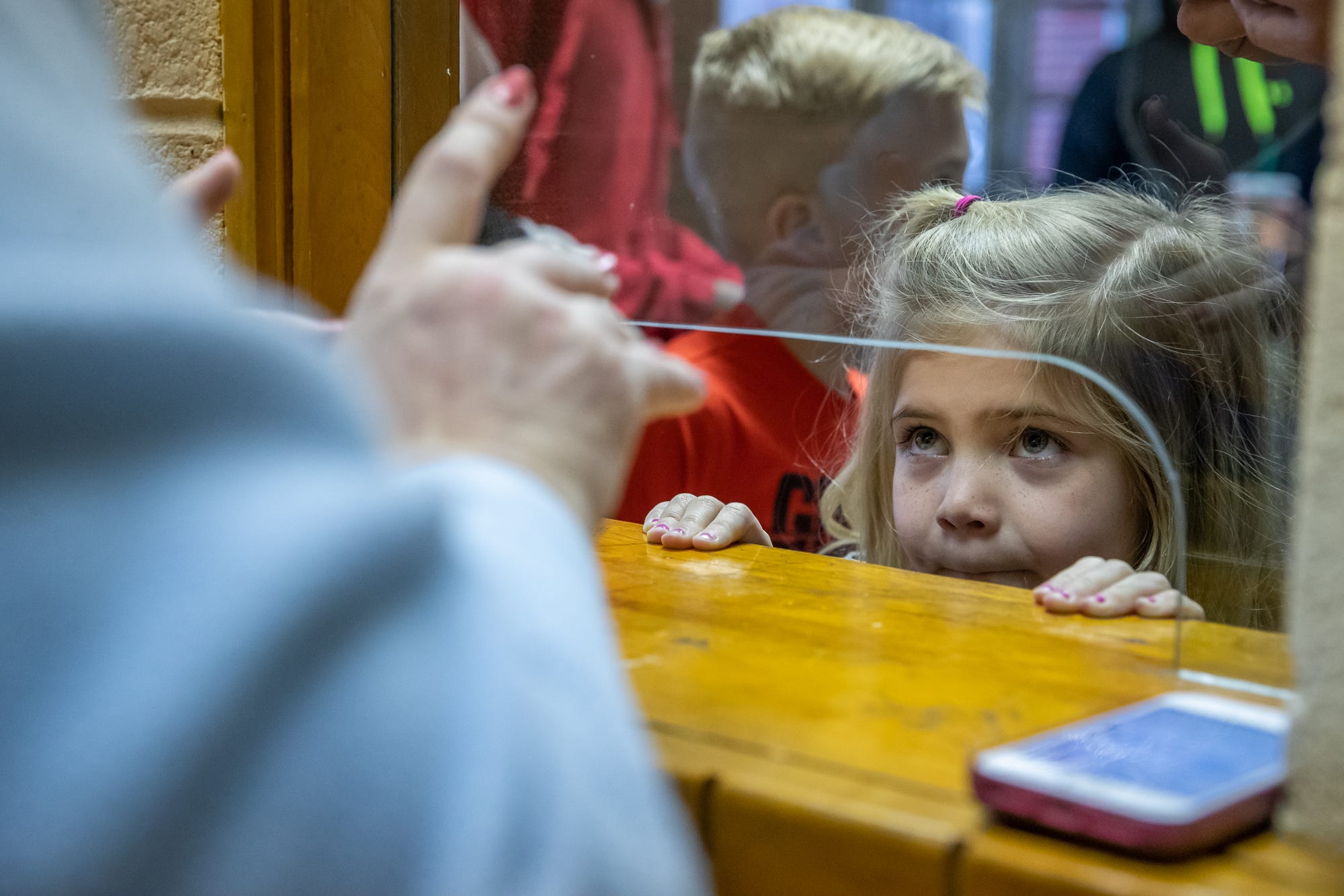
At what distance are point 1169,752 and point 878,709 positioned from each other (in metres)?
0.12

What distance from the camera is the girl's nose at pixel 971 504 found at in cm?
113

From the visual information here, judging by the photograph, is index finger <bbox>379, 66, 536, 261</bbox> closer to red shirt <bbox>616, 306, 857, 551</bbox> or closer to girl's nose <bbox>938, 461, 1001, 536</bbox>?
girl's nose <bbox>938, 461, 1001, 536</bbox>

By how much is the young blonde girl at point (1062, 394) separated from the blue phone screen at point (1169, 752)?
1.78ft

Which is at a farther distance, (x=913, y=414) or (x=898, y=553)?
(x=898, y=553)

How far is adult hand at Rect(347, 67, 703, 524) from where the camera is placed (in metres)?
0.38

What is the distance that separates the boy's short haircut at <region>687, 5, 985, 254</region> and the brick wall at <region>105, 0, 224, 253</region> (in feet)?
1.75

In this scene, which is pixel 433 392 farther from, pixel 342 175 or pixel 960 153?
pixel 960 153

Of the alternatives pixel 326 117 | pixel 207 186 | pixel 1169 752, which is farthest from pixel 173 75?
pixel 1169 752

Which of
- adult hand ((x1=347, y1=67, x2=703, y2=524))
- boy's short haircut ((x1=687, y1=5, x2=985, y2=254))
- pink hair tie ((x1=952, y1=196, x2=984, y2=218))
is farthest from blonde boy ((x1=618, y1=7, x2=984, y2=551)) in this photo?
adult hand ((x1=347, y1=67, x2=703, y2=524))

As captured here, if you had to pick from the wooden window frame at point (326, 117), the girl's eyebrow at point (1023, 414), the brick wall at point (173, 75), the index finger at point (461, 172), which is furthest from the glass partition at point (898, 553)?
the brick wall at point (173, 75)

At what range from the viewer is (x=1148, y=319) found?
1.27m

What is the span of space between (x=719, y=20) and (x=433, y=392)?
1.18 m

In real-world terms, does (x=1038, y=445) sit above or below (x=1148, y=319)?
below

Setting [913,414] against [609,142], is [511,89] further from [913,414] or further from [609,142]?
[609,142]
